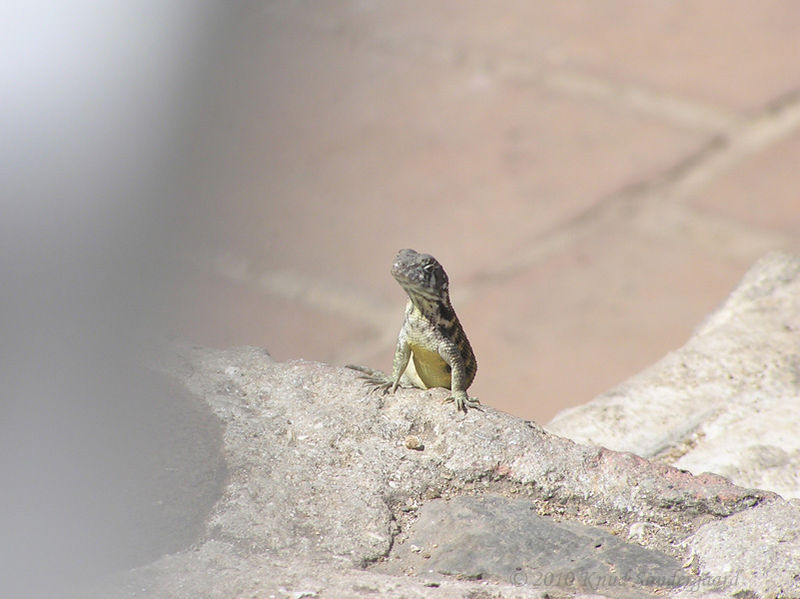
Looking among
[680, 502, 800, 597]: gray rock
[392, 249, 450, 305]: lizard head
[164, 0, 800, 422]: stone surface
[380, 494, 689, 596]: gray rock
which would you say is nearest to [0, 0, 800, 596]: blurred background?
[164, 0, 800, 422]: stone surface

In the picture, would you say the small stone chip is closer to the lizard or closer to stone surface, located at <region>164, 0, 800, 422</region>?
the lizard

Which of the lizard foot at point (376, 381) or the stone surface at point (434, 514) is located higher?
the lizard foot at point (376, 381)

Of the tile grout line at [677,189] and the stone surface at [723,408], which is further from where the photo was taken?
the tile grout line at [677,189]

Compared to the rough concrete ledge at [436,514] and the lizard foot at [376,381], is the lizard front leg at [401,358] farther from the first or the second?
the rough concrete ledge at [436,514]

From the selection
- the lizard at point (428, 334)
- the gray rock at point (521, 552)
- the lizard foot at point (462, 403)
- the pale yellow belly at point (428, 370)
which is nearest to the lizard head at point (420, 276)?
the lizard at point (428, 334)

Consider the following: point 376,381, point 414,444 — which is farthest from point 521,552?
point 376,381

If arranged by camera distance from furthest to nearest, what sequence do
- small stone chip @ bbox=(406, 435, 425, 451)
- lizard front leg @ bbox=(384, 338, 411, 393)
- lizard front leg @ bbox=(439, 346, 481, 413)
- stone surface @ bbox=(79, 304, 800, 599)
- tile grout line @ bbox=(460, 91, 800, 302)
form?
tile grout line @ bbox=(460, 91, 800, 302)
lizard front leg @ bbox=(384, 338, 411, 393)
lizard front leg @ bbox=(439, 346, 481, 413)
small stone chip @ bbox=(406, 435, 425, 451)
stone surface @ bbox=(79, 304, 800, 599)

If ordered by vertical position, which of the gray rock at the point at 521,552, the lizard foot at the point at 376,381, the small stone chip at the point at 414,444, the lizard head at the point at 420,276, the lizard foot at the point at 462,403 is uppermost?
the lizard head at the point at 420,276
